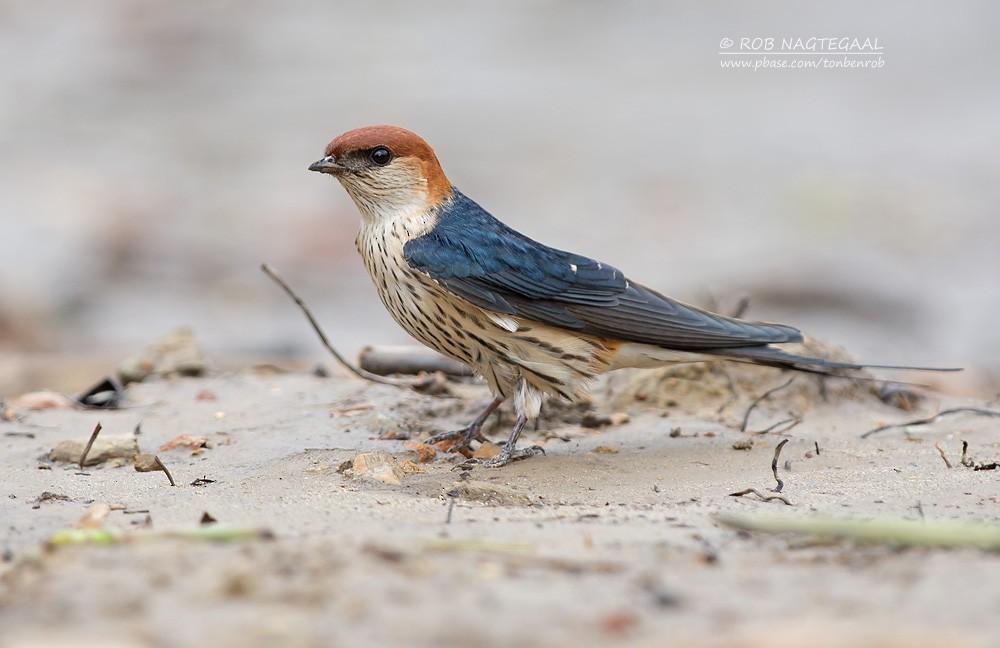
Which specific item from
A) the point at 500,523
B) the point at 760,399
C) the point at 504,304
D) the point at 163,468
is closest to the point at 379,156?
the point at 504,304

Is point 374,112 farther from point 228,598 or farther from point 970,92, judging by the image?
point 228,598

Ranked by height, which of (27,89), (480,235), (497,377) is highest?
(27,89)

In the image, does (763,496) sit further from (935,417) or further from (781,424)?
(935,417)

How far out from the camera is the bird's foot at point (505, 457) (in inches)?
182

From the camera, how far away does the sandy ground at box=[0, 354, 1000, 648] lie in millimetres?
2363

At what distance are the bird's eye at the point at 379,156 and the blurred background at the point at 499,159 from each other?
1.79 metres

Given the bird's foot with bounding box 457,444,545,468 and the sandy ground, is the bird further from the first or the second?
the sandy ground

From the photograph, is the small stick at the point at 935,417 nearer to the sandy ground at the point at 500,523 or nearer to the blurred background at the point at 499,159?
A: the sandy ground at the point at 500,523

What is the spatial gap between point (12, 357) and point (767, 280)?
5.87 meters

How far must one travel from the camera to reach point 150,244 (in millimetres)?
12484

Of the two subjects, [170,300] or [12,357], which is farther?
[170,300]

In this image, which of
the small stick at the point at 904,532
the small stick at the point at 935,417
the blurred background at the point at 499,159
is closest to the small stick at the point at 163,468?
the small stick at the point at 904,532

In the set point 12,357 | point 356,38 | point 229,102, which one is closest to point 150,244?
point 12,357

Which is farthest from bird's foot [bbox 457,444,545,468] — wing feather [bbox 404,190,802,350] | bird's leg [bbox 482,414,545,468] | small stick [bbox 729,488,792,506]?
small stick [bbox 729,488,792,506]
